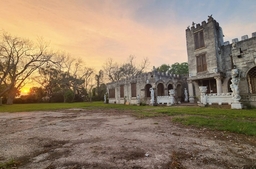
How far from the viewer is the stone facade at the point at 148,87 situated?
715 inches

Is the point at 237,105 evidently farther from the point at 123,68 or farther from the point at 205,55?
the point at 123,68

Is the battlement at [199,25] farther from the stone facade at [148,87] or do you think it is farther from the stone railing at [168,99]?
the stone railing at [168,99]

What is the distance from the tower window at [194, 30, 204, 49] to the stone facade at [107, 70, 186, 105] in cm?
525

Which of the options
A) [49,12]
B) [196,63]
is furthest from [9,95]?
[196,63]

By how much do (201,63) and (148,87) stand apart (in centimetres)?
752

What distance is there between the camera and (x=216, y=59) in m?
14.9

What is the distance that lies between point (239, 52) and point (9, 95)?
45.8 metres

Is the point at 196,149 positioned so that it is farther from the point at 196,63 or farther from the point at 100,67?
the point at 100,67

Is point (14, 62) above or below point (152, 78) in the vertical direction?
above

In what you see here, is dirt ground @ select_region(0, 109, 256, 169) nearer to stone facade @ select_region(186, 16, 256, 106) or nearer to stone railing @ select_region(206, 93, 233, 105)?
stone railing @ select_region(206, 93, 233, 105)

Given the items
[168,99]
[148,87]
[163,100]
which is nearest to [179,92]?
[148,87]

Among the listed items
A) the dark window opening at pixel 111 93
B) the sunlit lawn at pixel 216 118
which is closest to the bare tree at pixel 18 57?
the dark window opening at pixel 111 93

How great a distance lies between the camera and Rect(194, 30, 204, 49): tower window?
1632 cm

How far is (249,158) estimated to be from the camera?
2.56 m
